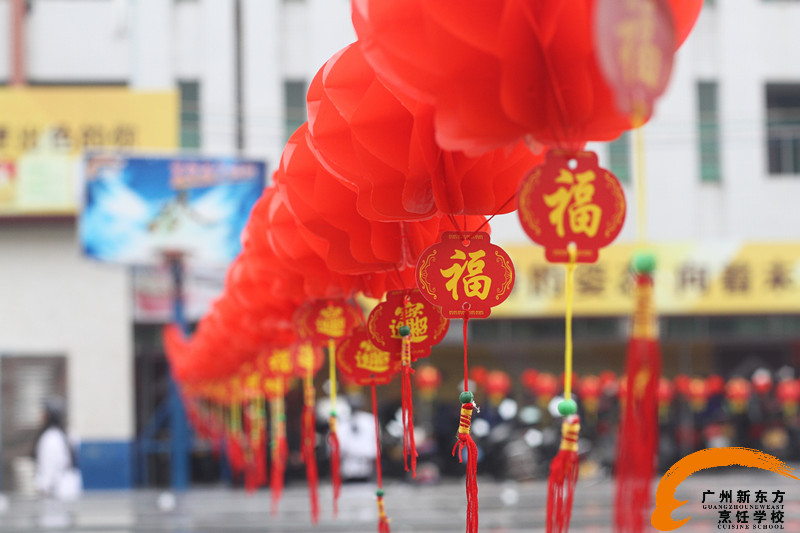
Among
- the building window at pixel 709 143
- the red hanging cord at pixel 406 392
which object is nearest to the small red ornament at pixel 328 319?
the red hanging cord at pixel 406 392

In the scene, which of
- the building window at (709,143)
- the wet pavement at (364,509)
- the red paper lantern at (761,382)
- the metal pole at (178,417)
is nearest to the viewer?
the wet pavement at (364,509)

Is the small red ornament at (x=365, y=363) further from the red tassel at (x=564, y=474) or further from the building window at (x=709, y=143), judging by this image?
the building window at (x=709, y=143)

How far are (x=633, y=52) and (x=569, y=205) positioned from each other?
1.45 feet

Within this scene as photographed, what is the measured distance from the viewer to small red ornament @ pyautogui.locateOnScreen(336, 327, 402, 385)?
4.67 m

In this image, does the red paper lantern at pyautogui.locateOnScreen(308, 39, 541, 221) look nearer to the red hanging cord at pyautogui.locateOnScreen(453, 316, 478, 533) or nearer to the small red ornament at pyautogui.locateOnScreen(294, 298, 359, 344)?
the red hanging cord at pyautogui.locateOnScreen(453, 316, 478, 533)

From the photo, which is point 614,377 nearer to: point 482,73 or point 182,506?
point 182,506

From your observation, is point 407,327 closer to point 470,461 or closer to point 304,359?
point 470,461

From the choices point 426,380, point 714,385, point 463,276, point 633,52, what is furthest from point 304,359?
point 714,385

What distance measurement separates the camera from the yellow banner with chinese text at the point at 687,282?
19500mm

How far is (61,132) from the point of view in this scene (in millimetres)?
18781

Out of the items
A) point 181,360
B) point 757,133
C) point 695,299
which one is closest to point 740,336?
point 695,299

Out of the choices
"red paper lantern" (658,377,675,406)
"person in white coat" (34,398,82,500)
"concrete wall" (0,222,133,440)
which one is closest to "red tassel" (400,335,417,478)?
"person in white coat" (34,398,82,500)

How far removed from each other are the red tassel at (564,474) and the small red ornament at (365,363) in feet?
7.38

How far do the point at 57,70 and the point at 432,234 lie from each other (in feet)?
59.8
